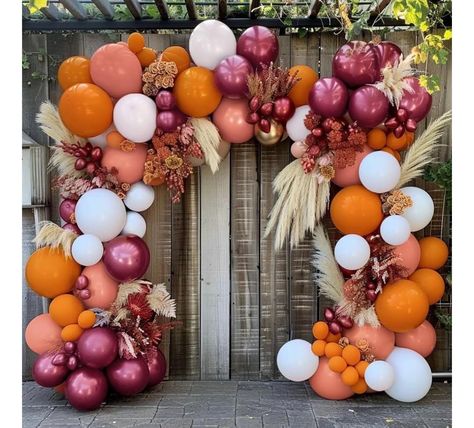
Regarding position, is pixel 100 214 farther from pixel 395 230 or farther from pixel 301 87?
pixel 395 230

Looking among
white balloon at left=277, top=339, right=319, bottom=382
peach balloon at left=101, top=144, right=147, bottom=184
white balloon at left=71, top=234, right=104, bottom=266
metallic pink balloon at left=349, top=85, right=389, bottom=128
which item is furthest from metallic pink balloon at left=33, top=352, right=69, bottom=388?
metallic pink balloon at left=349, top=85, right=389, bottom=128

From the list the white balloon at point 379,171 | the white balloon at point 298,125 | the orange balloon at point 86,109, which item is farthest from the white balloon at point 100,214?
the white balloon at point 379,171

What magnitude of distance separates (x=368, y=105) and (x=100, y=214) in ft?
5.30

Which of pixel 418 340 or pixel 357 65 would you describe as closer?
pixel 357 65

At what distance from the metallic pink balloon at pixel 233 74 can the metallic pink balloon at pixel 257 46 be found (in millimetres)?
53

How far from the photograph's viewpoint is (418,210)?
3.26 metres

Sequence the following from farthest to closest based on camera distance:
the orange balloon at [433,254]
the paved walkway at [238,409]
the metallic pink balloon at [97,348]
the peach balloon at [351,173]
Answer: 1. the orange balloon at [433,254]
2. the peach balloon at [351,173]
3. the metallic pink balloon at [97,348]
4. the paved walkway at [238,409]

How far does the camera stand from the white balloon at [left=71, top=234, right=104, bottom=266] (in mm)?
3211

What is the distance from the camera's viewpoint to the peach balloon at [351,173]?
3289 mm

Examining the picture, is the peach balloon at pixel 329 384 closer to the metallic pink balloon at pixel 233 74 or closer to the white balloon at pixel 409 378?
the white balloon at pixel 409 378

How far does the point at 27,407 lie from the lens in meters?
3.22

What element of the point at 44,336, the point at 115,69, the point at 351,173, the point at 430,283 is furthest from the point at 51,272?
the point at 430,283
